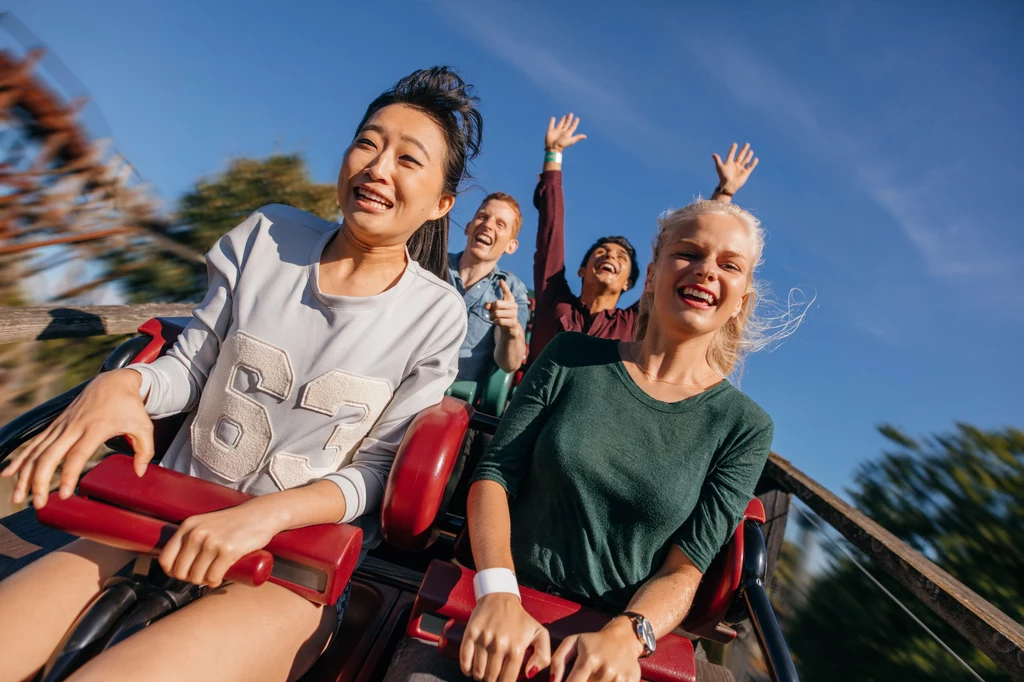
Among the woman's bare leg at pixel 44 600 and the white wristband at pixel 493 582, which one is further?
the white wristband at pixel 493 582

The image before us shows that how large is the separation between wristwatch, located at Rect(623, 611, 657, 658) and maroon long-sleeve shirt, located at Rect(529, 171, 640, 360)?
1.82m

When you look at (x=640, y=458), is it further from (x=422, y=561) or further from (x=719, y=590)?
(x=422, y=561)

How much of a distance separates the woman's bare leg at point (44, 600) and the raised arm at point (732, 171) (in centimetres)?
232

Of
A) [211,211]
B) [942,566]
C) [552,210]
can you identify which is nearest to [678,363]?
[552,210]

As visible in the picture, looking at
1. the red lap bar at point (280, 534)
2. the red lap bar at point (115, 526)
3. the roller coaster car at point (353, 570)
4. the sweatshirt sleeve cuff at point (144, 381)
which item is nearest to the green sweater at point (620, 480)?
the roller coaster car at point (353, 570)

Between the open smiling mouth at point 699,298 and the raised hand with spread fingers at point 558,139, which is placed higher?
the raised hand with spread fingers at point 558,139

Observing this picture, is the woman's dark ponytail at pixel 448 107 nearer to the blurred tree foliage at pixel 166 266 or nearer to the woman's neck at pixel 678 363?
the woman's neck at pixel 678 363

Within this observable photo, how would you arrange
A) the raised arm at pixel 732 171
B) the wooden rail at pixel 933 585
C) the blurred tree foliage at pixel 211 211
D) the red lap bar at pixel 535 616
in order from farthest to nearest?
the blurred tree foliage at pixel 211 211
the raised arm at pixel 732 171
the wooden rail at pixel 933 585
the red lap bar at pixel 535 616

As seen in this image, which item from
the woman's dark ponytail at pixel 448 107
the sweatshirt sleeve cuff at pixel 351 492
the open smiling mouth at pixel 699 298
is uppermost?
the woman's dark ponytail at pixel 448 107

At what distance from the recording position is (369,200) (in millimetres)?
1291

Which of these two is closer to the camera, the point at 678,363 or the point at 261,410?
the point at 261,410

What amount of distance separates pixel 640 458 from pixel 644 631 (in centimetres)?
34

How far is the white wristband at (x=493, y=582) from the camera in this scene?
3.44ft

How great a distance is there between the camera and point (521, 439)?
1.35 meters
